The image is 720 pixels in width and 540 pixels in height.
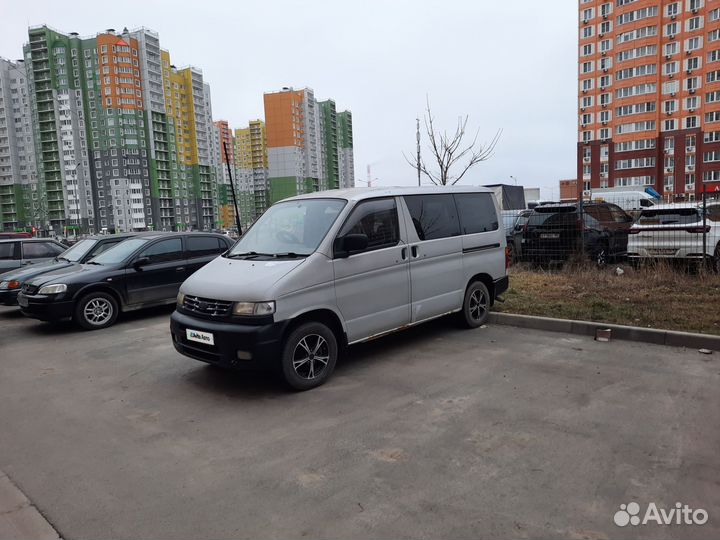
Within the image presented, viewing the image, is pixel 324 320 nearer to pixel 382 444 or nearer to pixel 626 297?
pixel 382 444

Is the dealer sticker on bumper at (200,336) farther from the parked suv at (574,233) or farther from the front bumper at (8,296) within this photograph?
the parked suv at (574,233)

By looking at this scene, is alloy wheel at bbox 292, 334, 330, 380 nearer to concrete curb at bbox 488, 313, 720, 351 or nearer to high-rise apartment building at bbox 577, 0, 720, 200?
concrete curb at bbox 488, 313, 720, 351

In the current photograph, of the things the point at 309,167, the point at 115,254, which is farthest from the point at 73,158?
the point at 115,254

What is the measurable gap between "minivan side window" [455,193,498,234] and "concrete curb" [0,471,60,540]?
5560 mm

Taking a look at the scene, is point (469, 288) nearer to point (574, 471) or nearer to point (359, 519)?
point (574, 471)

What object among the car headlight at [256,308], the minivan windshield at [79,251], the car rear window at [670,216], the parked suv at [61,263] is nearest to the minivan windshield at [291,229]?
the car headlight at [256,308]

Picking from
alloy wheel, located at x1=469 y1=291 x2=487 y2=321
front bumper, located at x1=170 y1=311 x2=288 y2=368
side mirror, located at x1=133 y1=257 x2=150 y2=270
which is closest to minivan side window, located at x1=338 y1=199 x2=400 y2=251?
front bumper, located at x1=170 y1=311 x2=288 y2=368

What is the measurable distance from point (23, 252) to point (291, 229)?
391 inches

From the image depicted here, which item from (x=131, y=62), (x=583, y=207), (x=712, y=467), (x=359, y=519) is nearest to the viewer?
(x=359, y=519)

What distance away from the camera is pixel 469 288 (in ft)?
23.4

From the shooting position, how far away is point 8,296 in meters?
9.62

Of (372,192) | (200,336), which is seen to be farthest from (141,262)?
(372,192)

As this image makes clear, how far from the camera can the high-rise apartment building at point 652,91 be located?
61.0 meters

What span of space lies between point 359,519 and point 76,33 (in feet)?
348
